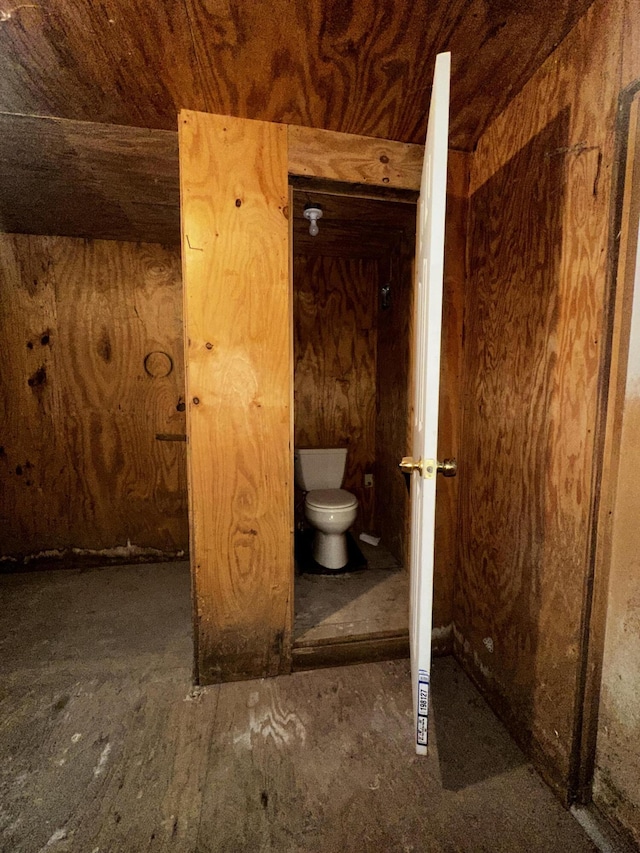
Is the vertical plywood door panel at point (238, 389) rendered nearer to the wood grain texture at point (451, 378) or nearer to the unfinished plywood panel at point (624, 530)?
the wood grain texture at point (451, 378)

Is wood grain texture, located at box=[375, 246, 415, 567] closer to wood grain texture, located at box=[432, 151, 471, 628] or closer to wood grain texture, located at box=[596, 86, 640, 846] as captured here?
wood grain texture, located at box=[432, 151, 471, 628]

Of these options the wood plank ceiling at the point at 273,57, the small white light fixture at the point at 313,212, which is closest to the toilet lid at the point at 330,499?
the small white light fixture at the point at 313,212

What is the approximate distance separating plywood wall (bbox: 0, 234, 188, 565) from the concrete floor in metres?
0.92

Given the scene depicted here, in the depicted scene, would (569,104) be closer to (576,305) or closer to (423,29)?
(423,29)

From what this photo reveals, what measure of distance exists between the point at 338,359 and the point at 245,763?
7.50 feet

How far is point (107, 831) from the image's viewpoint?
0.99 m

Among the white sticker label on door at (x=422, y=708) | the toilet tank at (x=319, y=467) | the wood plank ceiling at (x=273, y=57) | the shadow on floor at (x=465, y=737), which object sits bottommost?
the shadow on floor at (x=465, y=737)

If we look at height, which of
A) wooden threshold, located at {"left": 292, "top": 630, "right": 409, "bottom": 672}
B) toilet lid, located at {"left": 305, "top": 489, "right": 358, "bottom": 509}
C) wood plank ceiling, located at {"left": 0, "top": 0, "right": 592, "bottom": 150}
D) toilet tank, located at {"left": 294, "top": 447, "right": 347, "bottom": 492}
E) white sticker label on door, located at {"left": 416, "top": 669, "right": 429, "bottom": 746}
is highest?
wood plank ceiling, located at {"left": 0, "top": 0, "right": 592, "bottom": 150}

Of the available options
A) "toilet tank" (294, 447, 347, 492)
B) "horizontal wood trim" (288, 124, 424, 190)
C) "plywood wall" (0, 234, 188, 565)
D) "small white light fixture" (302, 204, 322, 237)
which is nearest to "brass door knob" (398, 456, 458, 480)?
"horizontal wood trim" (288, 124, 424, 190)

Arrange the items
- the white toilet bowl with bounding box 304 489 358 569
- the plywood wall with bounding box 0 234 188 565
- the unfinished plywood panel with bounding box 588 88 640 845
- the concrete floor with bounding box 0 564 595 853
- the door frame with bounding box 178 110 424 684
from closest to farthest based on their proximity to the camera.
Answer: the unfinished plywood panel with bounding box 588 88 640 845
the concrete floor with bounding box 0 564 595 853
the door frame with bounding box 178 110 424 684
the white toilet bowl with bounding box 304 489 358 569
the plywood wall with bounding box 0 234 188 565

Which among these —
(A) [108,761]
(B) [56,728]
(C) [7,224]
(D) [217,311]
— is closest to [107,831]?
(A) [108,761]

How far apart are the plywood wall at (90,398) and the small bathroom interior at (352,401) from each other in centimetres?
91

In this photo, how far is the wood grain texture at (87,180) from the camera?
1434 mm

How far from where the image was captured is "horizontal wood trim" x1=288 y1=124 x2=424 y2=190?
1405mm
